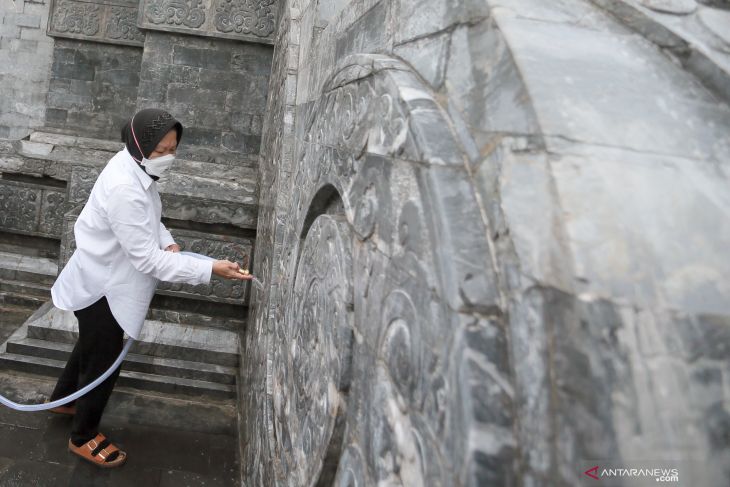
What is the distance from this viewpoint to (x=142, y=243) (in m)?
2.72

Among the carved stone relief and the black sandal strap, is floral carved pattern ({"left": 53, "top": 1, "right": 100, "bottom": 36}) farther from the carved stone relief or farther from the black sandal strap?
the carved stone relief

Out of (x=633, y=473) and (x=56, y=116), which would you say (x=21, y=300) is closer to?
(x=56, y=116)

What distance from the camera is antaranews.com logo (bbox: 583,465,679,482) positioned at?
68 cm

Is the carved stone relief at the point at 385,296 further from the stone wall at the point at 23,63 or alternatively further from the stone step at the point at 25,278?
the stone wall at the point at 23,63

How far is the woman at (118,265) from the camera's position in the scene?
8.89ft

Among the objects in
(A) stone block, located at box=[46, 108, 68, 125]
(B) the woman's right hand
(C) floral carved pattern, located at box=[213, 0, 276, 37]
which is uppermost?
(C) floral carved pattern, located at box=[213, 0, 276, 37]

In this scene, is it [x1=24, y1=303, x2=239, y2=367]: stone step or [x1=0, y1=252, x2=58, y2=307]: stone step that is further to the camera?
[x1=0, y1=252, x2=58, y2=307]: stone step

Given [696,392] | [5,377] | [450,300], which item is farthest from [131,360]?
[696,392]

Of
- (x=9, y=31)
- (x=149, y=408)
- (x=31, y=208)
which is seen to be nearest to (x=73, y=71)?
(x=31, y=208)

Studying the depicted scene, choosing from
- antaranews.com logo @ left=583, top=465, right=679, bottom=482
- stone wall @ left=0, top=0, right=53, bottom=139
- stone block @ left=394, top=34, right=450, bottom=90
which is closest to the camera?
antaranews.com logo @ left=583, top=465, right=679, bottom=482

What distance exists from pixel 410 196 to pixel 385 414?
1.37ft

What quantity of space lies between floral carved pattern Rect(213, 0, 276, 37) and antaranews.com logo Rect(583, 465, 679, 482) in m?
4.78

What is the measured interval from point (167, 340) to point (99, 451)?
97cm

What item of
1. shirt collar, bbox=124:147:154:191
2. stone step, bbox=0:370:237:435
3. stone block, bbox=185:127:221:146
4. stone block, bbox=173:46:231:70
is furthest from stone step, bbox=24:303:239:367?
stone block, bbox=173:46:231:70
